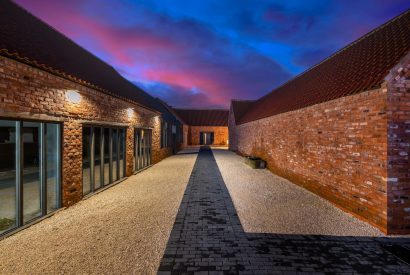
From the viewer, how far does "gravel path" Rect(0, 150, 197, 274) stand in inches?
150

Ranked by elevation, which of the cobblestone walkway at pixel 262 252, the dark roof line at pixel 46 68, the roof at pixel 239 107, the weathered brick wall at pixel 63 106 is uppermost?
the roof at pixel 239 107

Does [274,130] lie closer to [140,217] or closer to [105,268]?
[140,217]

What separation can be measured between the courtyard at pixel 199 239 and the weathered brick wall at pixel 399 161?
1.56 feet

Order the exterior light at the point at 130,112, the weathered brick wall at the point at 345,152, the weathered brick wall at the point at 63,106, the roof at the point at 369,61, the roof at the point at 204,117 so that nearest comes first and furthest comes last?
1. the weathered brick wall at the point at 63,106
2. the weathered brick wall at the point at 345,152
3. the roof at the point at 369,61
4. the exterior light at the point at 130,112
5. the roof at the point at 204,117

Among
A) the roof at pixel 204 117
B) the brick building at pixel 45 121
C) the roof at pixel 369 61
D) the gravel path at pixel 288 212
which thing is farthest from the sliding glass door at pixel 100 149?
the roof at pixel 204 117

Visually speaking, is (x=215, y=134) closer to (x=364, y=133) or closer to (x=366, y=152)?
(x=364, y=133)

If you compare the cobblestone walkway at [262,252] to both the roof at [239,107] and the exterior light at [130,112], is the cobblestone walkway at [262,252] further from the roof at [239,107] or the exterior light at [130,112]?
the roof at [239,107]

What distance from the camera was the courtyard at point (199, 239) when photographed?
12.6 feet

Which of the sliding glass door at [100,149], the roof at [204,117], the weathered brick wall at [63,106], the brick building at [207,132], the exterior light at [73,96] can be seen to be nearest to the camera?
the weathered brick wall at [63,106]

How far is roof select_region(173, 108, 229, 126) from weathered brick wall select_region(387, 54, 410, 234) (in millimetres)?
38586

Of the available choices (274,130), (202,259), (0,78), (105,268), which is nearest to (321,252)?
(202,259)

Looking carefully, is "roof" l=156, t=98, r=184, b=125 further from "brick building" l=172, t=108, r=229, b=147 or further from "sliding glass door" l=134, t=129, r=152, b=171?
"brick building" l=172, t=108, r=229, b=147

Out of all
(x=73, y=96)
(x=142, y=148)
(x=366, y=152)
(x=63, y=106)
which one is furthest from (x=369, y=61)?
(x=142, y=148)

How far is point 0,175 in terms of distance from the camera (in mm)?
10164
